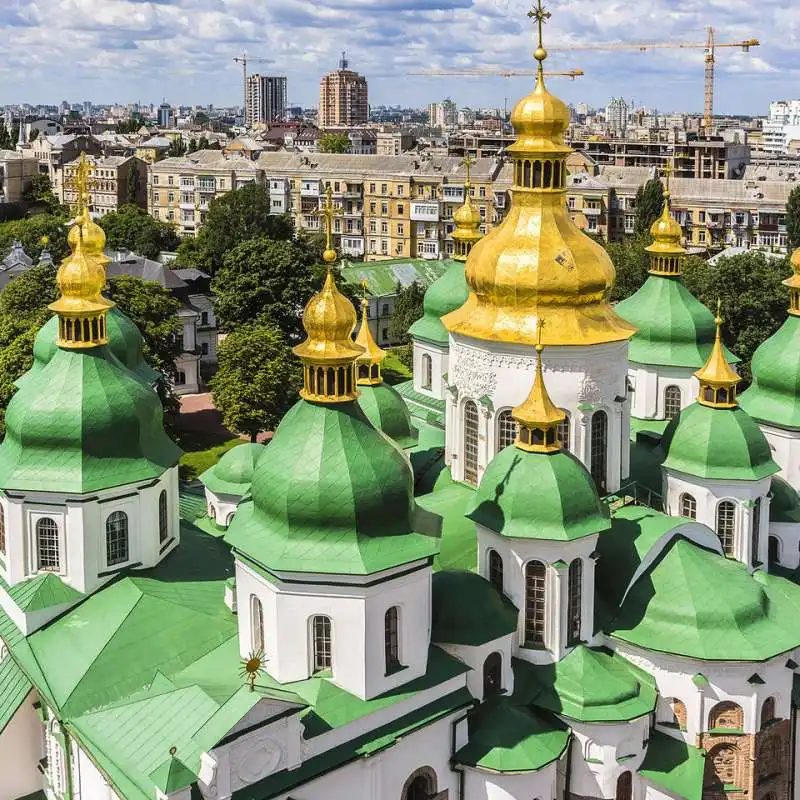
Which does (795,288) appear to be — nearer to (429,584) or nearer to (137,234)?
(429,584)

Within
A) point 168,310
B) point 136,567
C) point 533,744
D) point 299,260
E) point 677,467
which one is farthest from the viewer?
point 299,260

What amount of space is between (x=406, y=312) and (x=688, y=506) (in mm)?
36836

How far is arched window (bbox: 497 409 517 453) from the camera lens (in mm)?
24219

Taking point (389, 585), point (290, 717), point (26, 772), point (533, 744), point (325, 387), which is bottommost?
point (26, 772)

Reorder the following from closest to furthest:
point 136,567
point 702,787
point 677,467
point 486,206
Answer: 1. point 702,787
2. point 136,567
3. point 677,467
4. point 486,206

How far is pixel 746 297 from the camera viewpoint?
50.5 metres

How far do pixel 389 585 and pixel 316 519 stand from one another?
1682 mm

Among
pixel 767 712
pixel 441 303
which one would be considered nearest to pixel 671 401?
pixel 441 303

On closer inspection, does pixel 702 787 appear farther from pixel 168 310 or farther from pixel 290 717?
pixel 168 310

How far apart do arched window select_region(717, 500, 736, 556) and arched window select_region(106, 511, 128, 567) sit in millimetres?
13189

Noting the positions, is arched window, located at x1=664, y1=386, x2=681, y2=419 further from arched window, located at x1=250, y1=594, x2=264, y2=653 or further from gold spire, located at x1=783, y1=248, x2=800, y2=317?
arched window, located at x1=250, y1=594, x2=264, y2=653

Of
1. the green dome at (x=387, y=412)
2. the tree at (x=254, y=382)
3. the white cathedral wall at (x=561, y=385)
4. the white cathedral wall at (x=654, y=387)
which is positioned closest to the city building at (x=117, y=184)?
the tree at (x=254, y=382)

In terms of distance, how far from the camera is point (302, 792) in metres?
18.3

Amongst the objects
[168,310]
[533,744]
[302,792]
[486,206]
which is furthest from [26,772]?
[486,206]
